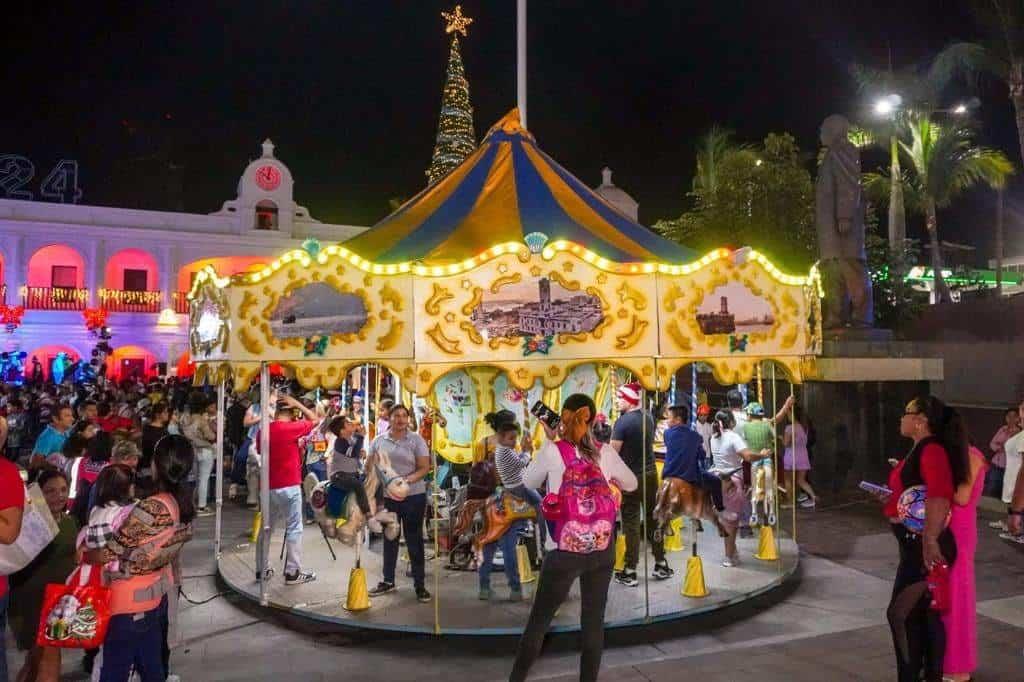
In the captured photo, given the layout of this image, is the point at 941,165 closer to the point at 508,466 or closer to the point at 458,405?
the point at 458,405

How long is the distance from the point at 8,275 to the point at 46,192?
15.0ft

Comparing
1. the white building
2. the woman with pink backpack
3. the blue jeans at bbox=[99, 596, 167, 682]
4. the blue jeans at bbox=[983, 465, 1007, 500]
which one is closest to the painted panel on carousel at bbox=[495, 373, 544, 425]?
the woman with pink backpack

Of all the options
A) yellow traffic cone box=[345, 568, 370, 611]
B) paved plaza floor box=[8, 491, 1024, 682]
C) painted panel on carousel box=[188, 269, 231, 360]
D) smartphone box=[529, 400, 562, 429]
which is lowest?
paved plaza floor box=[8, 491, 1024, 682]

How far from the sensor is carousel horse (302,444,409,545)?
23.4 feet

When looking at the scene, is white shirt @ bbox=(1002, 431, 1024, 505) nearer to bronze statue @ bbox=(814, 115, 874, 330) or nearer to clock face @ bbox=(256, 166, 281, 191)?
bronze statue @ bbox=(814, 115, 874, 330)

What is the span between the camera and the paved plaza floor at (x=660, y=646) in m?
5.46

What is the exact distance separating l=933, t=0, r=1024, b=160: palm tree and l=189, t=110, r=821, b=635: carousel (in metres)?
19.6

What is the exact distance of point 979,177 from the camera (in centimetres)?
2794

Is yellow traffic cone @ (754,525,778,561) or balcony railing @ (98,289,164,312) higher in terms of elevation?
balcony railing @ (98,289,164,312)

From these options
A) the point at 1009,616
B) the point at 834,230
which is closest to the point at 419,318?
the point at 1009,616

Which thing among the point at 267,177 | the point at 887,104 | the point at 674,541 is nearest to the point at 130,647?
the point at 674,541

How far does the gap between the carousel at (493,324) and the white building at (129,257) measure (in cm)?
2264

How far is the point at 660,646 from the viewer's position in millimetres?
6133

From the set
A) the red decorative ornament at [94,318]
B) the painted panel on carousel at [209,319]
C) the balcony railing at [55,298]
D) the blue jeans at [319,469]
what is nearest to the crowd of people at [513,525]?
the painted panel on carousel at [209,319]
